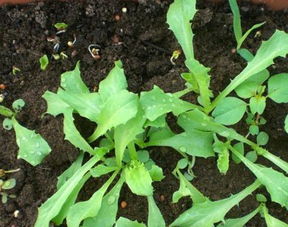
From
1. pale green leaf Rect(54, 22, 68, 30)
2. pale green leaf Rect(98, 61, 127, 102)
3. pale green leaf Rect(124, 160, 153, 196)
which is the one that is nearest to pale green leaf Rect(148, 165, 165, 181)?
pale green leaf Rect(124, 160, 153, 196)

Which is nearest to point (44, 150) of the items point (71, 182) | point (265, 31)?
point (71, 182)

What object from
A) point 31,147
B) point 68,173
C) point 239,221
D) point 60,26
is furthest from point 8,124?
point 239,221

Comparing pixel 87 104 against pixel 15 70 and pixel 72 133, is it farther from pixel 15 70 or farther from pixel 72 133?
pixel 15 70

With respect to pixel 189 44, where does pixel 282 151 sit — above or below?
below

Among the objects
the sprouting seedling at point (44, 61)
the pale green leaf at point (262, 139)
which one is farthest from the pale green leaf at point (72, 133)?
the pale green leaf at point (262, 139)

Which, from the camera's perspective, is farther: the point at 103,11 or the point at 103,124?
the point at 103,11

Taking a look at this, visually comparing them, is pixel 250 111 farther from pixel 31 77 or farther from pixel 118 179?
pixel 31 77

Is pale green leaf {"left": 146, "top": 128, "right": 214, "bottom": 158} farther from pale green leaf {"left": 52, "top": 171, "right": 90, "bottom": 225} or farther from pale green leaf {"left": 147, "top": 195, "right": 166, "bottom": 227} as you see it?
pale green leaf {"left": 52, "top": 171, "right": 90, "bottom": 225}
